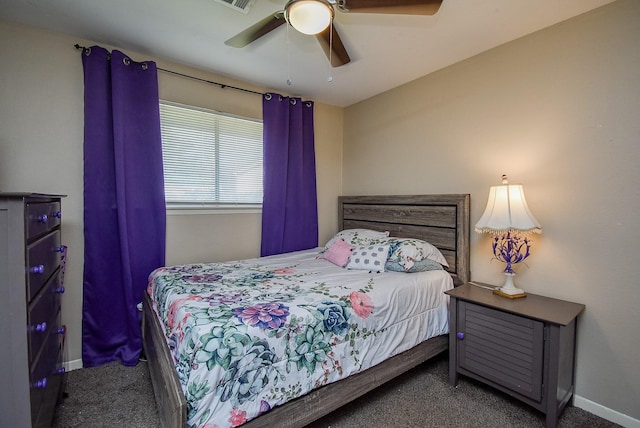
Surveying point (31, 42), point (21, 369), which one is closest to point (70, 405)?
point (21, 369)

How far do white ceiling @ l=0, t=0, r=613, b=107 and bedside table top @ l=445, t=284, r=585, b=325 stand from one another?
6.01 ft

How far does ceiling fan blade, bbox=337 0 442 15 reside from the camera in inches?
57.2

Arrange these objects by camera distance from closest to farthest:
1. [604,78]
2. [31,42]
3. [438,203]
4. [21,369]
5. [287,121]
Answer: [21,369]
[604,78]
[31,42]
[438,203]
[287,121]

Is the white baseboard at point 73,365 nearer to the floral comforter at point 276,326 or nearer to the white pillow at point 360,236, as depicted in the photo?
the floral comforter at point 276,326

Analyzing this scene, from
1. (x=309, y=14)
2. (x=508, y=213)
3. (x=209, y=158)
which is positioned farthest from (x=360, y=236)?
(x=309, y=14)

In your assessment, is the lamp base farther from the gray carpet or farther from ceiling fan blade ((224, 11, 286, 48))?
ceiling fan blade ((224, 11, 286, 48))

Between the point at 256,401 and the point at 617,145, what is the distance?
242cm

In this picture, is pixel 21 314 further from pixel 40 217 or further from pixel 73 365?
pixel 73 365

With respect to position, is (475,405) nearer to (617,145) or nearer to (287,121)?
(617,145)

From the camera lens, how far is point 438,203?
2.63 metres

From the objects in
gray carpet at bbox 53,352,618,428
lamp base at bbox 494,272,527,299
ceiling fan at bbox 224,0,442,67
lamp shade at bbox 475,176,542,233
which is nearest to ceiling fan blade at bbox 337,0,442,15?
ceiling fan at bbox 224,0,442,67

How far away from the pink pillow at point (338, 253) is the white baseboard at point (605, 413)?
1755 millimetres

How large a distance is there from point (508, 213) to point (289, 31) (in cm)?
194

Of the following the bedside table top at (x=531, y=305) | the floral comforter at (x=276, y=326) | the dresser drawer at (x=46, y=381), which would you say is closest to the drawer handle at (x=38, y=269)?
the dresser drawer at (x=46, y=381)
